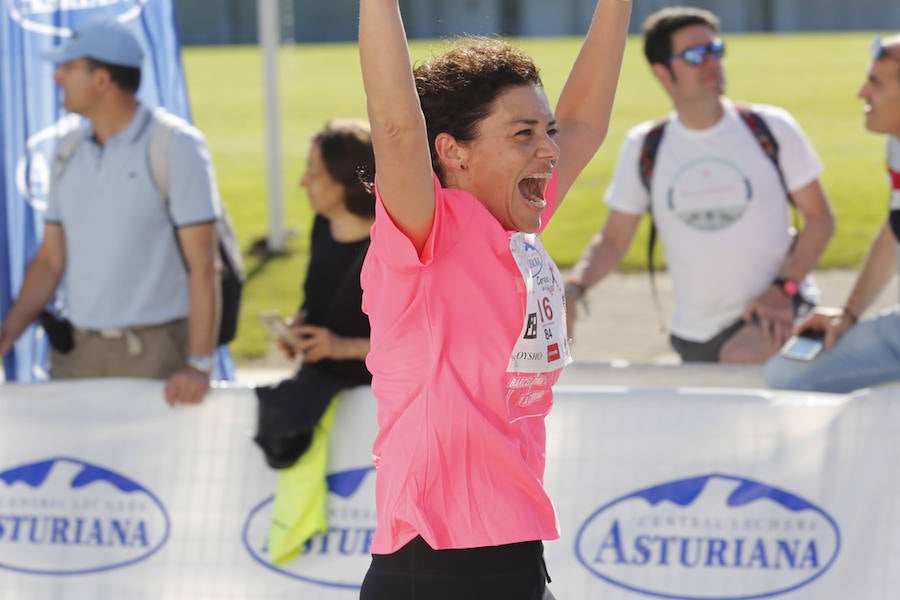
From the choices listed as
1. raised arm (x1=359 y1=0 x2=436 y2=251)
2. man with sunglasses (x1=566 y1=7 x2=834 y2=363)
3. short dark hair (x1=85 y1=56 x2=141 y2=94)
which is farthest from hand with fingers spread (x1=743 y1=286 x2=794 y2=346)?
raised arm (x1=359 y1=0 x2=436 y2=251)

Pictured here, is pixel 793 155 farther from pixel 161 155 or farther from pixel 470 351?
pixel 470 351

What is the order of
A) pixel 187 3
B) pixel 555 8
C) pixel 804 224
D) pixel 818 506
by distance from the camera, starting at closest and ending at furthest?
pixel 818 506 < pixel 804 224 < pixel 187 3 < pixel 555 8

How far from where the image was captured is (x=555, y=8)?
56.3m

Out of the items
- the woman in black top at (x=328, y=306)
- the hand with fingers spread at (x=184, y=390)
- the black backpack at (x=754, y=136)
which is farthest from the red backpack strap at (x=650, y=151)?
the hand with fingers spread at (x=184, y=390)

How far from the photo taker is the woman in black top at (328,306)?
4.02m

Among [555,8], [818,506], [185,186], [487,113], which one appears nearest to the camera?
[487,113]

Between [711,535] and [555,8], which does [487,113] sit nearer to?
[711,535]

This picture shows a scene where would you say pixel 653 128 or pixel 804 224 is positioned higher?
pixel 653 128

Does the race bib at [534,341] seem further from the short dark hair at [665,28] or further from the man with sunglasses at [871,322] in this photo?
the short dark hair at [665,28]

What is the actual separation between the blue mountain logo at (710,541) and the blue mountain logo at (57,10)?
107 inches

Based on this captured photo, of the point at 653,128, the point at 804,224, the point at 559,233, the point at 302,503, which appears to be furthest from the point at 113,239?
the point at 559,233

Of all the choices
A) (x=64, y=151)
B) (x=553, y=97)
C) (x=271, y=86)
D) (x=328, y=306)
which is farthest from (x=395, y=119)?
(x=553, y=97)

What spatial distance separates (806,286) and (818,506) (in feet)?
4.22

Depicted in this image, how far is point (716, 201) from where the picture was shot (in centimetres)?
495
